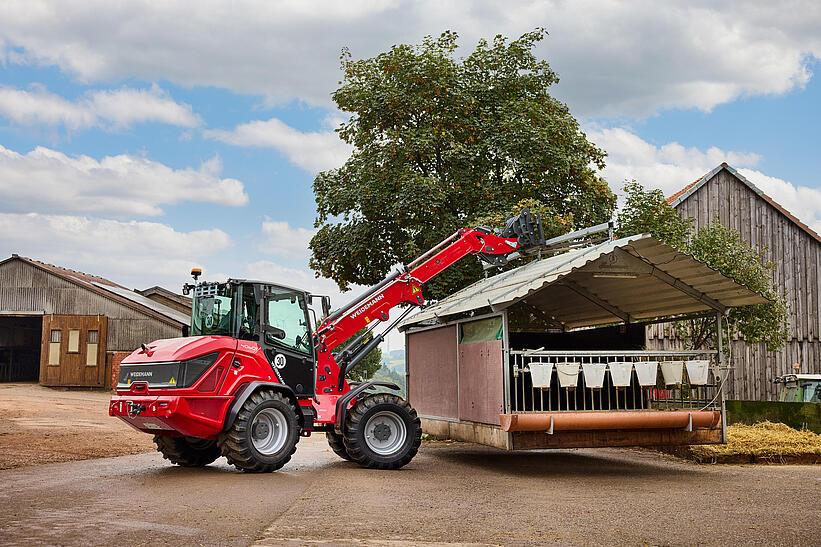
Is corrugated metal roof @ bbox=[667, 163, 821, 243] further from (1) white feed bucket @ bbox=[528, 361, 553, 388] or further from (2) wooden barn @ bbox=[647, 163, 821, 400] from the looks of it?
(1) white feed bucket @ bbox=[528, 361, 553, 388]

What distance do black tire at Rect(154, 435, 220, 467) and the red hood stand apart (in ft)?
5.48

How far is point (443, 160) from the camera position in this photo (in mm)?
24109

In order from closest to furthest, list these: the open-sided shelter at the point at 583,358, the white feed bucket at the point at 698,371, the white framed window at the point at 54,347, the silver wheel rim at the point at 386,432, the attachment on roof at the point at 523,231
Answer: the open-sided shelter at the point at 583,358 < the white feed bucket at the point at 698,371 < the silver wheel rim at the point at 386,432 < the attachment on roof at the point at 523,231 < the white framed window at the point at 54,347

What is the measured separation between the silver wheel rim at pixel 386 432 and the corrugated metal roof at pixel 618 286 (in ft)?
7.02

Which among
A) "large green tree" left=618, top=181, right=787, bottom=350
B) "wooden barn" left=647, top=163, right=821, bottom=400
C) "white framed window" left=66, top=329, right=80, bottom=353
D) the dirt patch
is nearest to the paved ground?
the dirt patch

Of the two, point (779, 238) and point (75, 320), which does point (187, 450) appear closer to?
point (779, 238)

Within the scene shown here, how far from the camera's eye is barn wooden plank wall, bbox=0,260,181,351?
124 ft

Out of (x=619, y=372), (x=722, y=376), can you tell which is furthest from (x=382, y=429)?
(x=722, y=376)

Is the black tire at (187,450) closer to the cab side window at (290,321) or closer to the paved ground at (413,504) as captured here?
the paved ground at (413,504)

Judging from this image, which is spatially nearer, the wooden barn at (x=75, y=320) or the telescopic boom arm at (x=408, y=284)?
the telescopic boom arm at (x=408, y=284)

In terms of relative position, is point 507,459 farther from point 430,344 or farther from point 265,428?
point 265,428

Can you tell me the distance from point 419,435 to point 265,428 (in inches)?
103

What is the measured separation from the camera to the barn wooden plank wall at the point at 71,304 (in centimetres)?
3778

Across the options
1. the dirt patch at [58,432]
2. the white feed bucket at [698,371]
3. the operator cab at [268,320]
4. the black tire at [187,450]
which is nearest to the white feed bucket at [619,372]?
the white feed bucket at [698,371]
